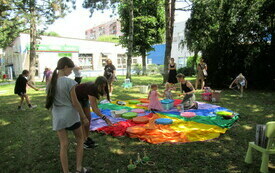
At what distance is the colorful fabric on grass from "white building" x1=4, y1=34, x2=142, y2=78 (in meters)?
21.7

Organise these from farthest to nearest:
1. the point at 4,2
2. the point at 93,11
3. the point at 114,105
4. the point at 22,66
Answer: the point at 22,66, the point at 93,11, the point at 4,2, the point at 114,105

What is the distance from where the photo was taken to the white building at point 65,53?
25578 millimetres

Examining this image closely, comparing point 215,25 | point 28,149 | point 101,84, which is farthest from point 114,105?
point 215,25

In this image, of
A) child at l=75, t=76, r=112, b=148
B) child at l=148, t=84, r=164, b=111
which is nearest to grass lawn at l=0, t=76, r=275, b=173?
child at l=75, t=76, r=112, b=148

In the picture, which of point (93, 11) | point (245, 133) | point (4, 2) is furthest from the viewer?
point (93, 11)

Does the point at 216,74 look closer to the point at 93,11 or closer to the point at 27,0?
the point at 93,11

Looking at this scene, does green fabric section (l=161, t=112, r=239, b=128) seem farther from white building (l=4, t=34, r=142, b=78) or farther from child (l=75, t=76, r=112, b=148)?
white building (l=4, t=34, r=142, b=78)

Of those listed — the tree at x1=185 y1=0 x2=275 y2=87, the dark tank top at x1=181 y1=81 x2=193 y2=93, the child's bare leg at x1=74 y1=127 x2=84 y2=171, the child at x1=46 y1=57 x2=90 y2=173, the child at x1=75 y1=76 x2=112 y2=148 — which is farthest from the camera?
the tree at x1=185 y1=0 x2=275 y2=87

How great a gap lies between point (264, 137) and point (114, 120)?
414cm

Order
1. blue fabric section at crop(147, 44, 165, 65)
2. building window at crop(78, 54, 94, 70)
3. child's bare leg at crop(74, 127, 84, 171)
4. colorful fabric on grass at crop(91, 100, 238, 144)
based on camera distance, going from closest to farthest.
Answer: child's bare leg at crop(74, 127, 84, 171) → colorful fabric on grass at crop(91, 100, 238, 144) → building window at crop(78, 54, 94, 70) → blue fabric section at crop(147, 44, 165, 65)

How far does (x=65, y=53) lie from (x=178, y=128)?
25.6m

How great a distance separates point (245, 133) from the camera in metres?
5.05

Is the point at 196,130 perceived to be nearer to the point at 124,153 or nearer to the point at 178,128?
the point at 178,128

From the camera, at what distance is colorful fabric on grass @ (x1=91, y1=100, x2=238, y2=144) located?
484 cm
